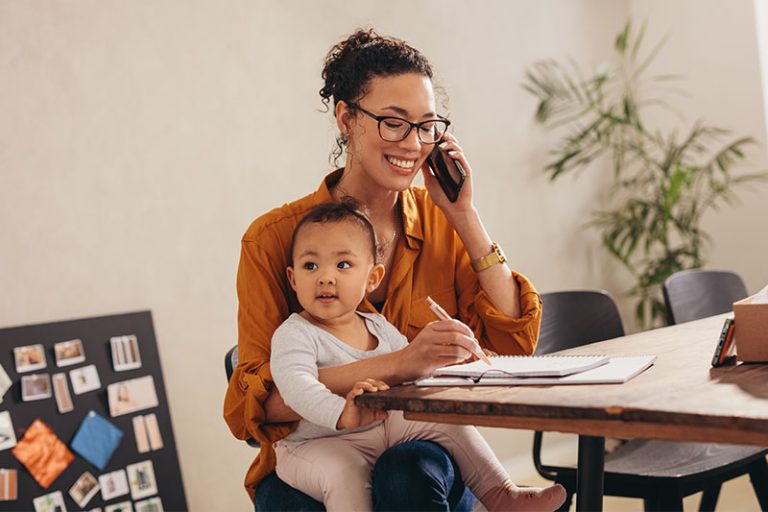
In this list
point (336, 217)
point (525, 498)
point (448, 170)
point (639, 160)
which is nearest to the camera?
point (525, 498)

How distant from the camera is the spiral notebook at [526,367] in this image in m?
1.40

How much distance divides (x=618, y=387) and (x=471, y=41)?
3.23 metres

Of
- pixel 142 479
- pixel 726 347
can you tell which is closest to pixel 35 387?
pixel 142 479

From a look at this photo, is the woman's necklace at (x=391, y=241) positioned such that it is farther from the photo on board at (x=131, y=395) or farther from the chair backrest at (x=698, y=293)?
the photo on board at (x=131, y=395)

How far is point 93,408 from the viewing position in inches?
114

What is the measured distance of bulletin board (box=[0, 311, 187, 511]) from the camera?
8.91ft

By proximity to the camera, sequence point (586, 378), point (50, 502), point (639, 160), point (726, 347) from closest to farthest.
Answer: point (586, 378) → point (726, 347) → point (50, 502) → point (639, 160)

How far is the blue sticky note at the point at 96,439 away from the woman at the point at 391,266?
123cm

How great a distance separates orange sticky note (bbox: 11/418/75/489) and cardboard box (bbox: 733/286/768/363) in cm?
210

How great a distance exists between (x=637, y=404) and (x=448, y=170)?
0.96m

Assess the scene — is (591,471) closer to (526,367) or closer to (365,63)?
(526,367)

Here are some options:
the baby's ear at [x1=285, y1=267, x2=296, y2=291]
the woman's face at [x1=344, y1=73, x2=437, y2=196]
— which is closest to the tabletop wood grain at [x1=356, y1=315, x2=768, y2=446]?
the baby's ear at [x1=285, y1=267, x2=296, y2=291]

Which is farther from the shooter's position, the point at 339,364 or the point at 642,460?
the point at 642,460

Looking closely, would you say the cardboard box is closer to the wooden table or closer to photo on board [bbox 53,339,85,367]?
the wooden table
